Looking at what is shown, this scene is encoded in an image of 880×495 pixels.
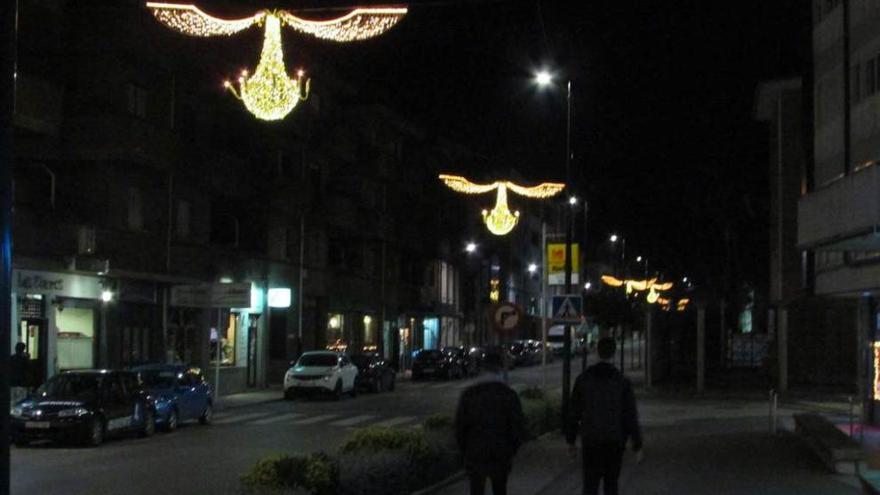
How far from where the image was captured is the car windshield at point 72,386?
76.6ft

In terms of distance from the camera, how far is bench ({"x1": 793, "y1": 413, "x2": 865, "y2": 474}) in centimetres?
1670

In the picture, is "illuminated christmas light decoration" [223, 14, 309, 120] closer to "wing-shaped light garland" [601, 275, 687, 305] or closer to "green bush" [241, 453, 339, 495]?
"green bush" [241, 453, 339, 495]

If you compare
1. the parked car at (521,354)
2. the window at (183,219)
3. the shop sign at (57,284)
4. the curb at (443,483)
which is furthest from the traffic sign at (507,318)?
the parked car at (521,354)

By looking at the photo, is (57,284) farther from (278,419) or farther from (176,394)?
(278,419)

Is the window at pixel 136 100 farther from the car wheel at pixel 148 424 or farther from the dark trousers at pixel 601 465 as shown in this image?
the dark trousers at pixel 601 465

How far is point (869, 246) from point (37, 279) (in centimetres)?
2056

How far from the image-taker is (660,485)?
1573 centimetres

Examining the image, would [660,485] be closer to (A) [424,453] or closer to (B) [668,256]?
(A) [424,453]

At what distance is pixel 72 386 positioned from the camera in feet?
78.0

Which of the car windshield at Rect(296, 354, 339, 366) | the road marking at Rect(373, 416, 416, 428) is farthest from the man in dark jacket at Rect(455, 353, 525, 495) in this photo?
the car windshield at Rect(296, 354, 339, 366)

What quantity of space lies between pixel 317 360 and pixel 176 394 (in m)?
12.6

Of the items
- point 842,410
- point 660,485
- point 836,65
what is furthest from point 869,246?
point 842,410

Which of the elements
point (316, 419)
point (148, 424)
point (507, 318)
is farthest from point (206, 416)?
point (507, 318)

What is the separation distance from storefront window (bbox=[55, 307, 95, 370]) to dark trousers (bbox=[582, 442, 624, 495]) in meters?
24.1
